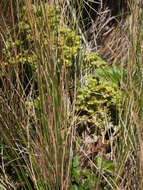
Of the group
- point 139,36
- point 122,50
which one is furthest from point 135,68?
point 122,50

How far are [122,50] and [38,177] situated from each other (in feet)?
3.75

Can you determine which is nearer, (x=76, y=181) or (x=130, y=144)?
(x=130, y=144)

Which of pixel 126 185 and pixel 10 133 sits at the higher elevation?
pixel 10 133

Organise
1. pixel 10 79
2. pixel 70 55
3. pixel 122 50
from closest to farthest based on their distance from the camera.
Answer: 1. pixel 10 79
2. pixel 70 55
3. pixel 122 50

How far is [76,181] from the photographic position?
75.2 inches

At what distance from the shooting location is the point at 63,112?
5.70 ft

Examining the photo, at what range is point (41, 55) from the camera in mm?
1673

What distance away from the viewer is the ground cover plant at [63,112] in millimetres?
1686

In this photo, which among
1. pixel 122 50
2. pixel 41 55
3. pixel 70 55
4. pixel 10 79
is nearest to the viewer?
pixel 41 55

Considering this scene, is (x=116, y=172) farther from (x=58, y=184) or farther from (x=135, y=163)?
(x=58, y=184)

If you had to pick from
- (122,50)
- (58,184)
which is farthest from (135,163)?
(122,50)

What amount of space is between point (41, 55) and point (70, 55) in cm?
49

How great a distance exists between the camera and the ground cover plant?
169 cm

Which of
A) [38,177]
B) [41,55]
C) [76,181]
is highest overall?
[41,55]
